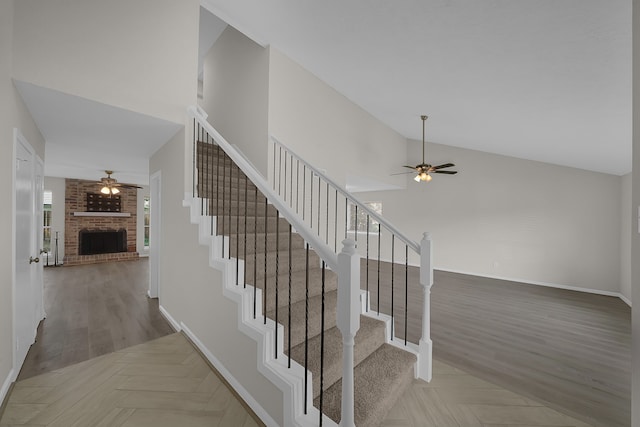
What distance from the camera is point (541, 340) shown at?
2.94 metres

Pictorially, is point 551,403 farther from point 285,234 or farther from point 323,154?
point 323,154

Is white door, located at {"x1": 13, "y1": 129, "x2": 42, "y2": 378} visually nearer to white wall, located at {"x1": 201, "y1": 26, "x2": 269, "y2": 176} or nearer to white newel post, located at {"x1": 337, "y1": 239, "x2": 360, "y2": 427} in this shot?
white wall, located at {"x1": 201, "y1": 26, "x2": 269, "y2": 176}

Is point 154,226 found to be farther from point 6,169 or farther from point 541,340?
point 541,340

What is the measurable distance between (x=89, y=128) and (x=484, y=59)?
399 cm

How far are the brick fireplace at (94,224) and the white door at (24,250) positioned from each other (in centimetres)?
546

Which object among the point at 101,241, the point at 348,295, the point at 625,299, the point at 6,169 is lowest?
the point at 625,299

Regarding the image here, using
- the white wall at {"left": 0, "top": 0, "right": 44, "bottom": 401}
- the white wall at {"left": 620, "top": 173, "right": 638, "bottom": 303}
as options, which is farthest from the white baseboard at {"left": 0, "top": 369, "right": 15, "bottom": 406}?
the white wall at {"left": 620, "top": 173, "right": 638, "bottom": 303}

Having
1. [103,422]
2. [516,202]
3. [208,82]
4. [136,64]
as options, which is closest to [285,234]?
[103,422]

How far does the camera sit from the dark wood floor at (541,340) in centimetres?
204

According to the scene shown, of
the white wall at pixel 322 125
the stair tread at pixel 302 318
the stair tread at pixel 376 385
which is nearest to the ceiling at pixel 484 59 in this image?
the white wall at pixel 322 125

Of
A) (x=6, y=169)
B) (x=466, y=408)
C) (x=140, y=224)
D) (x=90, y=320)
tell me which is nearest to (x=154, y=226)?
(x=90, y=320)

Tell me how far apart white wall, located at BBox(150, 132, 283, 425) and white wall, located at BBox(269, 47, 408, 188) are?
1445mm

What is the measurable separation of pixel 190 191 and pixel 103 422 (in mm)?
1857

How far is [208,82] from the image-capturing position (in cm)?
510
